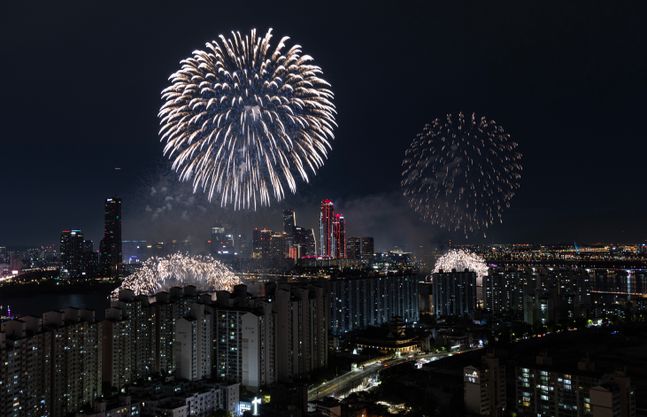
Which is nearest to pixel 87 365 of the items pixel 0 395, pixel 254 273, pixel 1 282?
pixel 0 395

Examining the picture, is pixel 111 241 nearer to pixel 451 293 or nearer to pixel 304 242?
pixel 304 242

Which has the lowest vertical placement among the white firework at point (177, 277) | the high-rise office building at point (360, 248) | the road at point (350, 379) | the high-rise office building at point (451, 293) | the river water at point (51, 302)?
the road at point (350, 379)

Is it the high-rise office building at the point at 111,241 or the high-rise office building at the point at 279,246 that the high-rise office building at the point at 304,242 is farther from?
the high-rise office building at the point at 111,241

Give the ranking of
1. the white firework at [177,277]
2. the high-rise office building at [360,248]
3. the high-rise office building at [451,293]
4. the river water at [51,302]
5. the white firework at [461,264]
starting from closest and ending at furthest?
1. the white firework at [177,277]
2. the high-rise office building at [451,293]
3. the river water at [51,302]
4. the white firework at [461,264]
5. the high-rise office building at [360,248]

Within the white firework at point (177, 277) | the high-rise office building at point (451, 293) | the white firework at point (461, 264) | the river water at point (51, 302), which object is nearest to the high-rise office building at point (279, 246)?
the river water at point (51, 302)

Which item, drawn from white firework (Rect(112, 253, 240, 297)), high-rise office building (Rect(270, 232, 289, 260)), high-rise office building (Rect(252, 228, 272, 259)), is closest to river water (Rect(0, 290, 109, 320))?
white firework (Rect(112, 253, 240, 297))

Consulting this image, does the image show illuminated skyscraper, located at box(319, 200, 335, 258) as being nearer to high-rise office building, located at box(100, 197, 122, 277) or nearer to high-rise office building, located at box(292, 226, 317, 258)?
high-rise office building, located at box(292, 226, 317, 258)

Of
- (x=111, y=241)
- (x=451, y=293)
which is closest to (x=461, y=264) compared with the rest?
(x=451, y=293)
